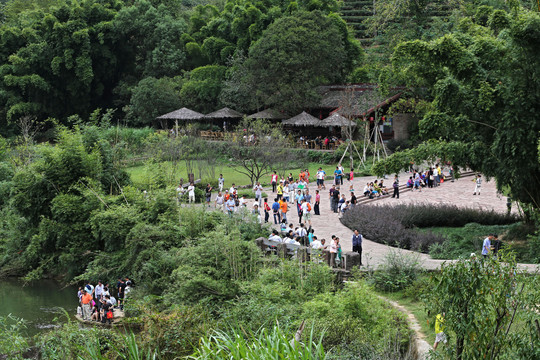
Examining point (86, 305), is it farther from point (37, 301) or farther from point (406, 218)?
point (406, 218)

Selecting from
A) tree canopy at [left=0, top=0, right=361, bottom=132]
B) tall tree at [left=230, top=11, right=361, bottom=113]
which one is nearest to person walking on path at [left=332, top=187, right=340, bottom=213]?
tall tree at [left=230, top=11, right=361, bottom=113]

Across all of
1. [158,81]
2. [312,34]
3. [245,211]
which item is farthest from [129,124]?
[245,211]

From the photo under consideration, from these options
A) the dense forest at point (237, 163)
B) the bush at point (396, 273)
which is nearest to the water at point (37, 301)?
the dense forest at point (237, 163)

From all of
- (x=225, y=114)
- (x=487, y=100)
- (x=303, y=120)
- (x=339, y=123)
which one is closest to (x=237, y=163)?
(x=339, y=123)

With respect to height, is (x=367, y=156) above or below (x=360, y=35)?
below

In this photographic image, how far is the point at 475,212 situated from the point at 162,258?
11.0 metres

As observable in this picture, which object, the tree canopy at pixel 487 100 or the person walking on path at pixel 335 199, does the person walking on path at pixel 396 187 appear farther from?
the tree canopy at pixel 487 100

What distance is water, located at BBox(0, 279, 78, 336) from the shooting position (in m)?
19.3

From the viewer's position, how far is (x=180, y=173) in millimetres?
36531

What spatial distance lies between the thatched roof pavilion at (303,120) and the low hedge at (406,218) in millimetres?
18022

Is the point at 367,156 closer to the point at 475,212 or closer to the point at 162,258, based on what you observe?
the point at 475,212

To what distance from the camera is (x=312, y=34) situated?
1663 inches

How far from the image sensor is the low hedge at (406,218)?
2020 cm

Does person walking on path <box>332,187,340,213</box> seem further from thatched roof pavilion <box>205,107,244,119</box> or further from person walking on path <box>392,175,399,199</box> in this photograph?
thatched roof pavilion <box>205,107,244,119</box>
